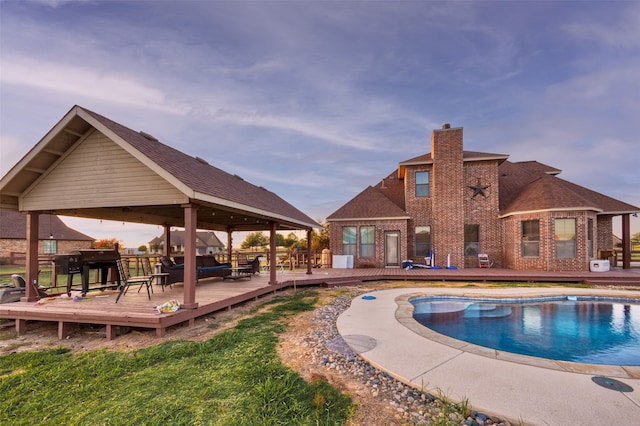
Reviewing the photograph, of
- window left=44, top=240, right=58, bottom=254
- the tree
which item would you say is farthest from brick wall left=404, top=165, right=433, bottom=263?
the tree

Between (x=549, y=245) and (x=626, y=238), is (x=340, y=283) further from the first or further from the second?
(x=626, y=238)

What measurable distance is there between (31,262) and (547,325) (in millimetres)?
12816

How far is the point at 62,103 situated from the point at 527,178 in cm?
2371

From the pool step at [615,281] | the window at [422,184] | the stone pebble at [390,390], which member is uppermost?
the window at [422,184]

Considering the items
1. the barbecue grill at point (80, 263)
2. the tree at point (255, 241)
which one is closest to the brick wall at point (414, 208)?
the barbecue grill at point (80, 263)

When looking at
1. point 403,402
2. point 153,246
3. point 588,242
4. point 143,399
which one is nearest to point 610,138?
point 588,242

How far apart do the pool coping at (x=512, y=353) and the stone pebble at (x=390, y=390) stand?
1.57 metres

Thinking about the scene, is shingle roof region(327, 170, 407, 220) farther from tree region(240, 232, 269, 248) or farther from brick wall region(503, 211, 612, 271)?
tree region(240, 232, 269, 248)

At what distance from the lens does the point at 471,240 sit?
16.1 metres

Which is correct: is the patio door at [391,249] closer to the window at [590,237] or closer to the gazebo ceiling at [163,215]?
the gazebo ceiling at [163,215]

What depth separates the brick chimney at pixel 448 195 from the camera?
1584cm

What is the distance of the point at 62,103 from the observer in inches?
489

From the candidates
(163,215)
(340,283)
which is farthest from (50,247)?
(340,283)

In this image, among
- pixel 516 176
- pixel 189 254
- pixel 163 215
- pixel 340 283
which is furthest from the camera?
pixel 516 176
